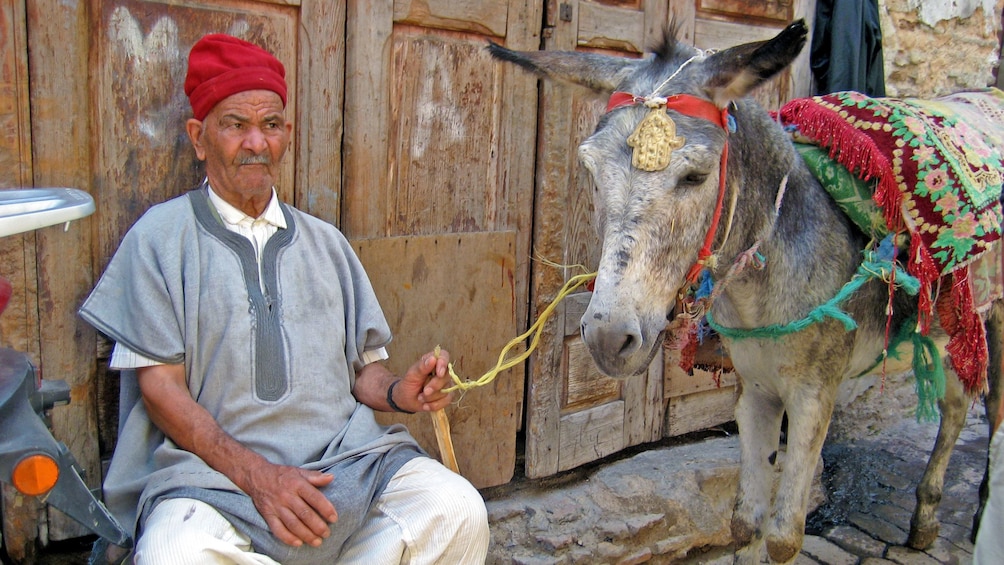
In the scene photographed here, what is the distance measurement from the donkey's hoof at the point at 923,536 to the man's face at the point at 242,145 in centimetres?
312

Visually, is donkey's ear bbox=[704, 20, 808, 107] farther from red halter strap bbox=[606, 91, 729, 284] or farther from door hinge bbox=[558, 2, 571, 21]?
door hinge bbox=[558, 2, 571, 21]

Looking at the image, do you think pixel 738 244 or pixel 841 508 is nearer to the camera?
pixel 738 244

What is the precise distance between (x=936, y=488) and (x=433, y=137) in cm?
Result: 272

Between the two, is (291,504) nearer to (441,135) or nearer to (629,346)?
(629,346)

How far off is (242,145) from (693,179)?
3.98 feet

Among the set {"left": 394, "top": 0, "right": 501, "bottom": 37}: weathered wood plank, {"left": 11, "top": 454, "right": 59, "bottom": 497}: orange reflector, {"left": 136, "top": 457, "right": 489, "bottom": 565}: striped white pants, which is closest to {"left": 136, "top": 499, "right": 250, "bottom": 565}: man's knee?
{"left": 136, "top": 457, "right": 489, "bottom": 565}: striped white pants

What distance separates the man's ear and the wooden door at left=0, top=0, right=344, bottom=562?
17cm

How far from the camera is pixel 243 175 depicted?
2195mm

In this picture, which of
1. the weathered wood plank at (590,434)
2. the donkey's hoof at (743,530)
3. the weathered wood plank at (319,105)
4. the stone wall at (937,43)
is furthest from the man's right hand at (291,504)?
the stone wall at (937,43)

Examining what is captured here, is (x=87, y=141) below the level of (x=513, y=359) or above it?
above

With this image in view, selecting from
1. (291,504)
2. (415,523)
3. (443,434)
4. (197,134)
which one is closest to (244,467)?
(291,504)

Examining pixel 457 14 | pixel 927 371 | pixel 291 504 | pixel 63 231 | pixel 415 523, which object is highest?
pixel 457 14

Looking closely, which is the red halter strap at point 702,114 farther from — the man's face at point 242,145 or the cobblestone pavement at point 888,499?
the cobblestone pavement at point 888,499

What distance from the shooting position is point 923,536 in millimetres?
3545
